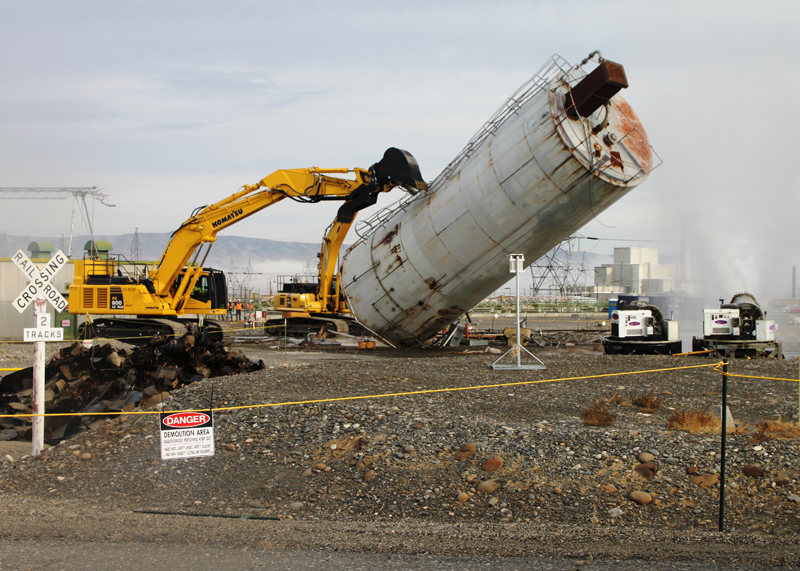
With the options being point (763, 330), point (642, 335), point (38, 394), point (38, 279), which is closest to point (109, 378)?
point (38, 394)

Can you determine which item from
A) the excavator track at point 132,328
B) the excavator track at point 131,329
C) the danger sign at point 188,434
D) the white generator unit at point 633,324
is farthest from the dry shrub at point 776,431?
the excavator track at point 131,329

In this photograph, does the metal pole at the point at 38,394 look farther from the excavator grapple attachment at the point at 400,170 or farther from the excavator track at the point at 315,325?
the excavator track at the point at 315,325

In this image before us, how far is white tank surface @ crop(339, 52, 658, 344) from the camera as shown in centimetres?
1391

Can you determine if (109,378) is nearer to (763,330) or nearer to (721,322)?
(721,322)

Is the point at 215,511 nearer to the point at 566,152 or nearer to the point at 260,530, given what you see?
the point at 260,530

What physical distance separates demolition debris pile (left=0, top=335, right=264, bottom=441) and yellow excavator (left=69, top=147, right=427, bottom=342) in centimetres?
636

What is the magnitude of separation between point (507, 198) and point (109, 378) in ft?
32.1

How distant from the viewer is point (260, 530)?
5.61 meters

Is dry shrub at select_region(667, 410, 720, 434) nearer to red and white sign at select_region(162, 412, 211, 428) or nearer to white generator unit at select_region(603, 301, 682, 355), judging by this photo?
red and white sign at select_region(162, 412, 211, 428)

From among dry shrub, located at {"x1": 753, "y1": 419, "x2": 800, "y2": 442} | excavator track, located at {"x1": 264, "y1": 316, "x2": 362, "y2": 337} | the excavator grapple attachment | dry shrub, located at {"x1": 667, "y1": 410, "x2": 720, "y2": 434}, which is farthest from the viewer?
excavator track, located at {"x1": 264, "y1": 316, "x2": 362, "y2": 337}

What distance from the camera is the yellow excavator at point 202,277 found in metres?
19.9

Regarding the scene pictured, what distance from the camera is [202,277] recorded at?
21891 millimetres

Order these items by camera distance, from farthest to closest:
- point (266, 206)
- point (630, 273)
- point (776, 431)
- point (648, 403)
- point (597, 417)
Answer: point (630, 273)
point (266, 206)
point (648, 403)
point (597, 417)
point (776, 431)

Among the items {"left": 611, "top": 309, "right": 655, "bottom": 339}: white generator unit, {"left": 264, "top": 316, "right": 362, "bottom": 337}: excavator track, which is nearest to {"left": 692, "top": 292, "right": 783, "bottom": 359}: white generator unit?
{"left": 611, "top": 309, "right": 655, "bottom": 339}: white generator unit
